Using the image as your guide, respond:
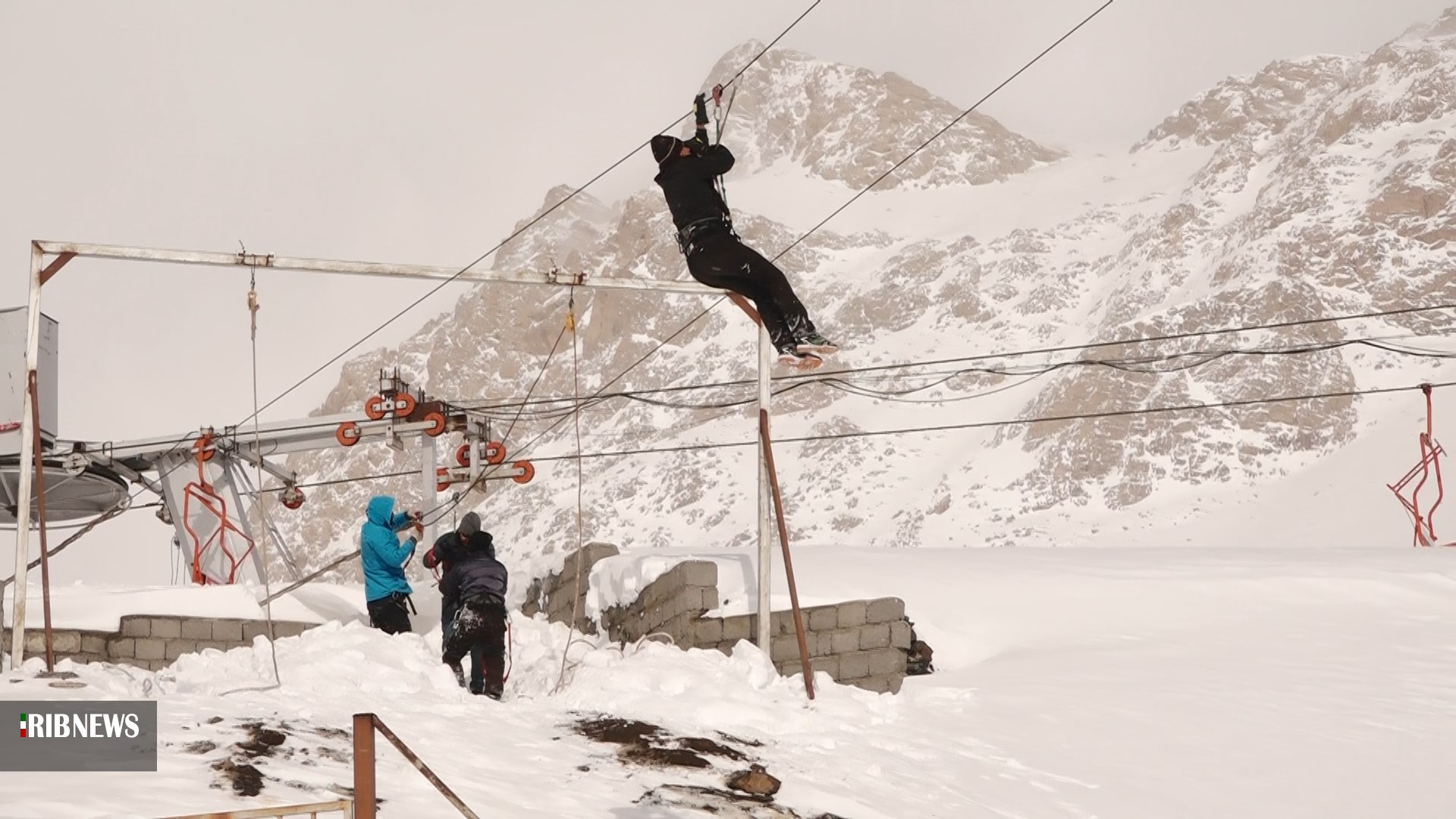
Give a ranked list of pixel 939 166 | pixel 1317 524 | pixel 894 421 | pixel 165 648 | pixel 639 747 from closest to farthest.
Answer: pixel 639 747 < pixel 165 648 < pixel 1317 524 < pixel 894 421 < pixel 939 166

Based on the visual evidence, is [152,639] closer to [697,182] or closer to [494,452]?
[697,182]

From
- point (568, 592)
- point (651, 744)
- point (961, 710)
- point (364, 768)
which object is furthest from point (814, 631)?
point (364, 768)

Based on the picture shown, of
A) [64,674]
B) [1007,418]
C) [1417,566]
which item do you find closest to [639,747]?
[64,674]

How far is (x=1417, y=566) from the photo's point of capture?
618 inches

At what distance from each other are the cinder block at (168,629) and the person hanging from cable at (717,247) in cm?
633

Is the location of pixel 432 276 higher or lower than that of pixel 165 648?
higher

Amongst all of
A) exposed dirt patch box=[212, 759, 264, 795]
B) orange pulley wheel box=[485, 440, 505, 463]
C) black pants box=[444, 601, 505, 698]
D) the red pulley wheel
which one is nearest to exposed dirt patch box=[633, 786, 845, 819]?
exposed dirt patch box=[212, 759, 264, 795]

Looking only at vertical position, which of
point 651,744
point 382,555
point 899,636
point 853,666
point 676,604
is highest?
point 382,555

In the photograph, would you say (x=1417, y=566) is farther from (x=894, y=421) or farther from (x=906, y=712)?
(x=894, y=421)

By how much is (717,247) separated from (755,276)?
340mm

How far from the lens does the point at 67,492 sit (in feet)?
76.3

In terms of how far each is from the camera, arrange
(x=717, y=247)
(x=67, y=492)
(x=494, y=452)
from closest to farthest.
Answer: (x=717, y=247) → (x=494, y=452) → (x=67, y=492)

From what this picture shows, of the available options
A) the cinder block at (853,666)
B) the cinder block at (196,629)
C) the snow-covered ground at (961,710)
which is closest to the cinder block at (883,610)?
the cinder block at (853,666)

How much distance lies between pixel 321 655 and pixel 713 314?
132659mm
